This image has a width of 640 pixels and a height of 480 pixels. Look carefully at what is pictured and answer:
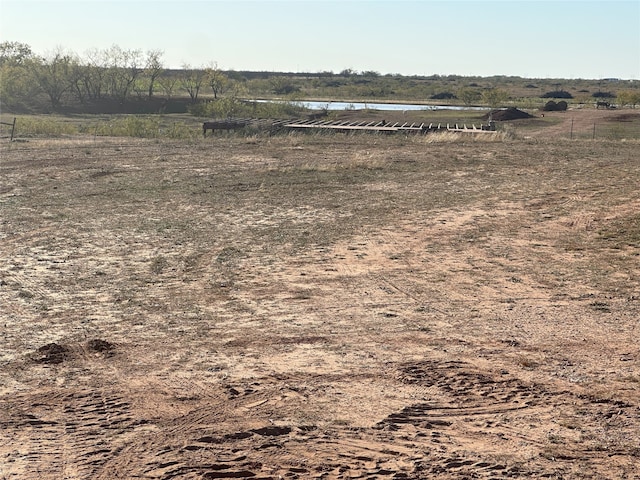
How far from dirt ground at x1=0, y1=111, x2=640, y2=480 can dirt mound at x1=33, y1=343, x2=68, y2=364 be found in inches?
1.0

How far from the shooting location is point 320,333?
30.4 feet

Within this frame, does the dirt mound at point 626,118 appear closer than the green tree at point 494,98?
Yes

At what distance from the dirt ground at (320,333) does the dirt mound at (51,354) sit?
2 cm

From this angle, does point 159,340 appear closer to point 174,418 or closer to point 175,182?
point 174,418

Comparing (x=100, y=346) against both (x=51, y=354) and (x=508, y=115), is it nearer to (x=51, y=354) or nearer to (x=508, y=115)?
(x=51, y=354)

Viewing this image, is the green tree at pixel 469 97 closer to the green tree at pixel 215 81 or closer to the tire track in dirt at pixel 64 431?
the green tree at pixel 215 81

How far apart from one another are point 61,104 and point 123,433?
68402 mm

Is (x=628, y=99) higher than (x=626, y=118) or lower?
higher

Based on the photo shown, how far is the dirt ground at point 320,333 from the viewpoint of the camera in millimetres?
6352

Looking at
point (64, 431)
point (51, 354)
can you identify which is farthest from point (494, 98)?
point (64, 431)

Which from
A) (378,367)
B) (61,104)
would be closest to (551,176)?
(378,367)

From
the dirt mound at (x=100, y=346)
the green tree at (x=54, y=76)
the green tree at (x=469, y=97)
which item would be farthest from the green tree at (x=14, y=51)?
the dirt mound at (x=100, y=346)

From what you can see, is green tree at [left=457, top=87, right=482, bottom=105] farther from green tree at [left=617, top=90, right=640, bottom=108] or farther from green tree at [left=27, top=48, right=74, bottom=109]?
green tree at [left=27, top=48, right=74, bottom=109]

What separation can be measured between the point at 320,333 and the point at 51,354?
3011 mm
